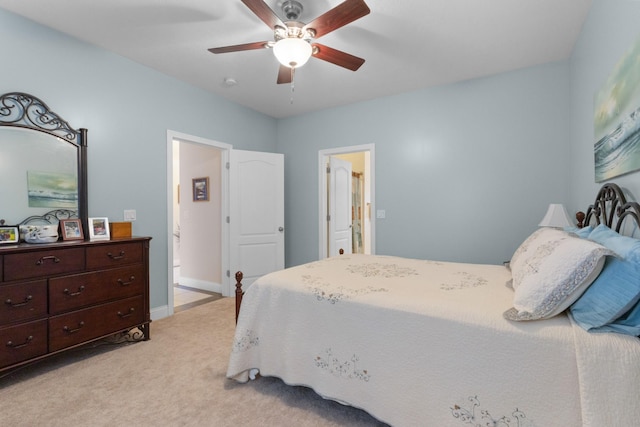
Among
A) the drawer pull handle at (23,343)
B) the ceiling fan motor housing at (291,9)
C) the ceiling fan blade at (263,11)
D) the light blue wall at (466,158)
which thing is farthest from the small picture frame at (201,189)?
the ceiling fan blade at (263,11)

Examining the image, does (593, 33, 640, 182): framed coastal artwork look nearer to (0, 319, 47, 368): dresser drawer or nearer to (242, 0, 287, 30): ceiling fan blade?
(242, 0, 287, 30): ceiling fan blade

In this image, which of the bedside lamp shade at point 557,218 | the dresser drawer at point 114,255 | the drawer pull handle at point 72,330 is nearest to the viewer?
the drawer pull handle at point 72,330

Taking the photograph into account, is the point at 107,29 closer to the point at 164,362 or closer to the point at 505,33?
the point at 164,362

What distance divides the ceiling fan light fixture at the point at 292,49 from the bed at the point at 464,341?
1417mm

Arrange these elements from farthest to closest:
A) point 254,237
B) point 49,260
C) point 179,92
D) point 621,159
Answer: point 254,237 < point 179,92 < point 49,260 < point 621,159

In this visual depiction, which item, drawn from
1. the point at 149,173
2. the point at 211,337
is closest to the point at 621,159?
the point at 211,337

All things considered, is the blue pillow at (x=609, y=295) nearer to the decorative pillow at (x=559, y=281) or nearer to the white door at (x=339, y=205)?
the decorative pillow at (x=559, y=281)

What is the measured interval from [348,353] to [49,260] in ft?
6.85

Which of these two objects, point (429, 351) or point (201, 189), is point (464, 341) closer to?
point (429, 351)

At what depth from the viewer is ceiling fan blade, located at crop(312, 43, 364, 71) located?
215cm

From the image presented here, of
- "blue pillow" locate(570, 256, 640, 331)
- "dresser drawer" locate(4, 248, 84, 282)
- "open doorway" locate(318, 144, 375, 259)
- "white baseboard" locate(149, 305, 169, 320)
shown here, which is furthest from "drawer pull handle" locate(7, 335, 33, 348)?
"open doorway" locate(318, 144, 375, 259)

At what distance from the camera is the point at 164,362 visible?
90.4 inches

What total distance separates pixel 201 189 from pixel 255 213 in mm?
955

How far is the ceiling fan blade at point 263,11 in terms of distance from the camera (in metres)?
1.67
